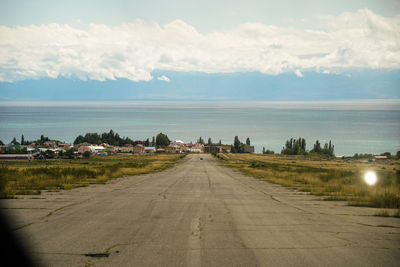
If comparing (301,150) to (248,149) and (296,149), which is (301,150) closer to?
(296,149)

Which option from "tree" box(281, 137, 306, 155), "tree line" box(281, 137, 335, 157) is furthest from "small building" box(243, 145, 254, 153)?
"tree" box(281, 137, 306, 155)

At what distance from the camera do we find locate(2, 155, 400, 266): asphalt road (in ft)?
23.4

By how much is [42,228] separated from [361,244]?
285 inches

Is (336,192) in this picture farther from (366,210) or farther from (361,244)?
(361,244)

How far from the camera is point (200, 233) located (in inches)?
366

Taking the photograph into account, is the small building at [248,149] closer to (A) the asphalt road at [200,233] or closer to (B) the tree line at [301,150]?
(B) the tree line at [301,150]

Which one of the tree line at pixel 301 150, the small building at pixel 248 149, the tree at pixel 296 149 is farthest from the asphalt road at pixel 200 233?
the small building at pixel 248 149

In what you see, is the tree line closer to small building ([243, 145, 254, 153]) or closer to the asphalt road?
small building ([243, 145, 254, 153])

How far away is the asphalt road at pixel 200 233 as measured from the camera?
7.14m

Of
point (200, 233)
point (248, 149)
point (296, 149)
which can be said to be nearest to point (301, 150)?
point (296, 149)

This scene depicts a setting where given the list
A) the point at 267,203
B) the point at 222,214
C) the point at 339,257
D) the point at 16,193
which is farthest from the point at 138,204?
the point at 339,257

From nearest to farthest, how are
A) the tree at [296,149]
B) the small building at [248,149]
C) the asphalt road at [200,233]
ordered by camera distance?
the asphalt road at [200,233]
the tree at [296,149]
the small building at [248,149]

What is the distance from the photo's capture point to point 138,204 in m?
14.4

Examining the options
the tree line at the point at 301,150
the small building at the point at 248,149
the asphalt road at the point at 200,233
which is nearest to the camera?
the asphalt road at the point at 200,233
